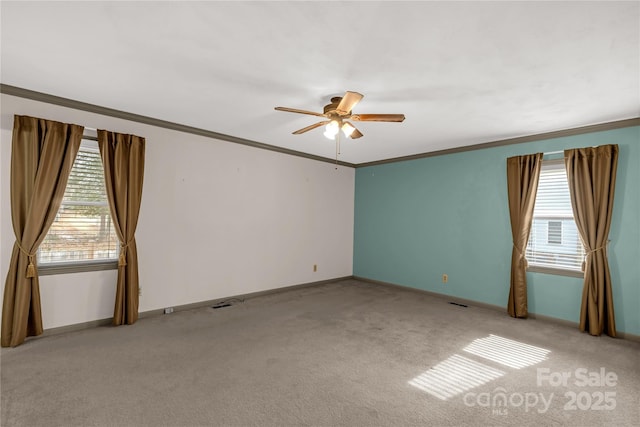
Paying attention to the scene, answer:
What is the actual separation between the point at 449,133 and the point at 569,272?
7.49 feet

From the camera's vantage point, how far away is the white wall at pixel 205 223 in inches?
130

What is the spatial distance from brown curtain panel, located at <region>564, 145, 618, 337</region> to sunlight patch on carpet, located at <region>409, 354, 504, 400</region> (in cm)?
183

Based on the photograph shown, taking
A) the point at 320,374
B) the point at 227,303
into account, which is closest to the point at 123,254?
the point at 227,303

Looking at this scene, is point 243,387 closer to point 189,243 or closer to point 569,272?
point 189,243

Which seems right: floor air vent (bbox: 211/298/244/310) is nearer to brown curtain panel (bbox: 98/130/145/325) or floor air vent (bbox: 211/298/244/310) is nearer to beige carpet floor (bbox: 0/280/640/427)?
beige carpet floor (bbox: 0/280/640/427)

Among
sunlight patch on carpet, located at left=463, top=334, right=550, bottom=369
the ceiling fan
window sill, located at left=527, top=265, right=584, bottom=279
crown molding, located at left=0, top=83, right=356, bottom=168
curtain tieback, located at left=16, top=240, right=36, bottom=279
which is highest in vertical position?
crown molding, located at left=0, top=83, right=356, bottom=168

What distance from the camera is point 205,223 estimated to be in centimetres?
439

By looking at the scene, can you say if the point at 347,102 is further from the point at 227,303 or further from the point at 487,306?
the point at 487,306

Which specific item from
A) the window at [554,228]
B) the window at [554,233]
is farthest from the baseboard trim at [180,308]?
the window at [554,233]

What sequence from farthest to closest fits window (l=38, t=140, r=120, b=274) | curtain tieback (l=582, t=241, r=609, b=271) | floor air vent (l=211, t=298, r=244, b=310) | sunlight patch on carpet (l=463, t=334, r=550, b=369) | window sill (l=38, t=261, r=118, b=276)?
floor air vent (l=211, t=298, r=244, b=310) → curtain tieback (l=582, t=241, r=609, b=271) → window (l=38, t=140, r=120, b=274) → window sill (l=38, t=261, r=118, b=276) → sunlight patch on carpet (l=463, t=334, r=550, b=369)

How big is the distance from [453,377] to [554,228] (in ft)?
8.86

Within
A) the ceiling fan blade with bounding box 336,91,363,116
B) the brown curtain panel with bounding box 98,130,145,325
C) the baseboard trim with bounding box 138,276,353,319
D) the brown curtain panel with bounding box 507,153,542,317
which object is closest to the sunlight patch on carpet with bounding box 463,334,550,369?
the brown curtain panel with bounding box 507,153,542,317

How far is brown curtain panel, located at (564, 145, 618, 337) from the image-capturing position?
353 centimetres

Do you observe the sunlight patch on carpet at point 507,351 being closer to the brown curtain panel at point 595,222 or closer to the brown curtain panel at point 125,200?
the brown curtain panel at point 595,222
